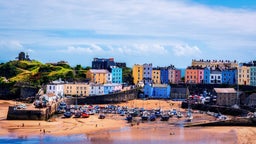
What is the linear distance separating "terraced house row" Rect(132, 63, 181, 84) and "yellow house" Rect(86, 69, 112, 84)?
6.47 metres

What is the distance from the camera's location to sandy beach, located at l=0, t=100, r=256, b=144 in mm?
48016

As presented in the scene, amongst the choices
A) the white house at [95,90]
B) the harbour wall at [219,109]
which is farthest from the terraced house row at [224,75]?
the white house at [95,90]

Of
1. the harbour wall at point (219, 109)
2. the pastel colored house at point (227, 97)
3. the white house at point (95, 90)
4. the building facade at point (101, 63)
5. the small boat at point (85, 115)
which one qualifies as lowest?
the small boat at point (85, 115)

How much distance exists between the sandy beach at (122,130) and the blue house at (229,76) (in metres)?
33.0

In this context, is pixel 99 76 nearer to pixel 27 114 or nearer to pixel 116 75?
pixel 116 75

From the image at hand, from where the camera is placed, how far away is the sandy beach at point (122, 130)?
158 feet

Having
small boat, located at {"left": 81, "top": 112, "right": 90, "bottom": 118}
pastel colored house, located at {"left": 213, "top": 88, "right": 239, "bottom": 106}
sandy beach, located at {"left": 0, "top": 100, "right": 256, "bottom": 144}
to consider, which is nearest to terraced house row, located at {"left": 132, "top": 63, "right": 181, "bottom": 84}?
pastel colored house, located at {"left": 213, "top": 88, "right": 239, "bottom": 106}

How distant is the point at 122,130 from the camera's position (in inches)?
2068

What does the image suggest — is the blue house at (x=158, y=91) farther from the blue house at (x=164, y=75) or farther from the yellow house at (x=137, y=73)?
the yellow house at (x=137, y=73)

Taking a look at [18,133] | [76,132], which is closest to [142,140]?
[76,132]

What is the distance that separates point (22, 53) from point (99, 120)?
7510 cm

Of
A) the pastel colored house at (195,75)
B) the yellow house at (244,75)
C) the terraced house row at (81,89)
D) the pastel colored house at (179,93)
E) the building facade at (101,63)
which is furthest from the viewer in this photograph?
the building facade at (101,63)

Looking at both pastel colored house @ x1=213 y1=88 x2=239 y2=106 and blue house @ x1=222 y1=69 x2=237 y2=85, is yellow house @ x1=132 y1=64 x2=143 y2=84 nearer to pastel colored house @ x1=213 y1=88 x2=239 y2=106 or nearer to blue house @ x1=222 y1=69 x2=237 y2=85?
blue house @ x1=222 y1=69 x2=237 y2=85

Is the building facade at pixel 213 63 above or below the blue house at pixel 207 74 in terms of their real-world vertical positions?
above
